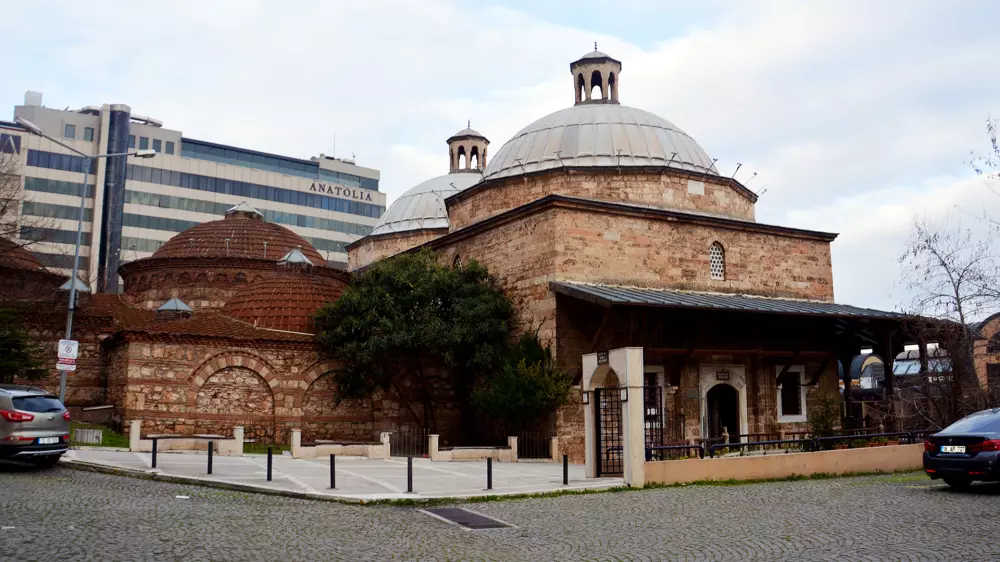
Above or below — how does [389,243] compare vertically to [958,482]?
above

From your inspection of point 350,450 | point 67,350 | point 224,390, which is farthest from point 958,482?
point 224,390

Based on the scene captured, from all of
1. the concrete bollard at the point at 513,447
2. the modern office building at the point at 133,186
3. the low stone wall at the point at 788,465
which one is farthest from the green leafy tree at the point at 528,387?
the modern office building at the point at 133,186

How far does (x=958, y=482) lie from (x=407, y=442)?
13354 millimetres

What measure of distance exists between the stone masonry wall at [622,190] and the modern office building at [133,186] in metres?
31.9

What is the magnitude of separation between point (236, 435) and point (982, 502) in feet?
43.5

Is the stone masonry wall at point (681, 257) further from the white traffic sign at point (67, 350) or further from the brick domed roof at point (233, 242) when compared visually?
the brick domed roof at point (233, 242)

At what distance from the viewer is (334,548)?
25.1 feet

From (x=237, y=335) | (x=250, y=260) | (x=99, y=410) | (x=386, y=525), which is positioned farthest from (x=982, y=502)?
(x=250, y=260)

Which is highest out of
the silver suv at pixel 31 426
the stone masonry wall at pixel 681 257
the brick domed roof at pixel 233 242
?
the brick domed roof at pixel 233 242

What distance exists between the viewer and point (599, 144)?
81.5 ft

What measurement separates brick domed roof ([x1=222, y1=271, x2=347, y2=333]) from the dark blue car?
16.4 metres

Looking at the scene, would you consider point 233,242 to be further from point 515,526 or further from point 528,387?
point 515,526

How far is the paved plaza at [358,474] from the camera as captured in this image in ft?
39.7

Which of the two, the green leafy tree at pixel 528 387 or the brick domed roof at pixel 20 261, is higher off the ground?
the brick domed roof at pixel 20 261
